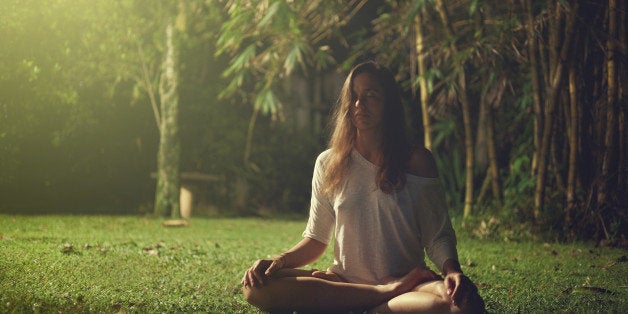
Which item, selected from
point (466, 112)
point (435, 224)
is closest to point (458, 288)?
point (435, 224)

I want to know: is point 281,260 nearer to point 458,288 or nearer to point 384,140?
point 384,140

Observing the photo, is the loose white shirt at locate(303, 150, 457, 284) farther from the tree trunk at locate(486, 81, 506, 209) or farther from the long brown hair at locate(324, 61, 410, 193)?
the tree trunk at locate(486, 81, 506, 209)

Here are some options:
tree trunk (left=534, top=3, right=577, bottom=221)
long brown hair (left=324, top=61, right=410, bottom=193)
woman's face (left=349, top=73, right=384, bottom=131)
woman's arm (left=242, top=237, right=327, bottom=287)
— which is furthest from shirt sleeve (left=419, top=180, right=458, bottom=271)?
tree trunk (left=534, top=3, right=577, bottom=221)

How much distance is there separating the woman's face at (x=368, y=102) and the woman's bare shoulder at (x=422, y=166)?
8.9 inches

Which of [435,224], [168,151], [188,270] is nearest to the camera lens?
[435,224]

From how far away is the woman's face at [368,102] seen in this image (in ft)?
11.1

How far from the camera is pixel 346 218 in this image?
3.41m

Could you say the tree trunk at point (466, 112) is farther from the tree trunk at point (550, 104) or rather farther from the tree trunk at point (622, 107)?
the tree trunk at point (622, 107)

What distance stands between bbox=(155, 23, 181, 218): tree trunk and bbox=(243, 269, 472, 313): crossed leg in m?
7.62

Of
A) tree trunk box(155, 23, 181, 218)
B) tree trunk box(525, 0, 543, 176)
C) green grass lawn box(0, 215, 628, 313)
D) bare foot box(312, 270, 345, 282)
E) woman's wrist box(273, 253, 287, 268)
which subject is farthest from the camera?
tree trunk box(155, 23, 181, 218)

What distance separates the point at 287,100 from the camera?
13.3 metres

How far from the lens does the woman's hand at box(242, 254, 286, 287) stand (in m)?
3.32

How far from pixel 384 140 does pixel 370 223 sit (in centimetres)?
37

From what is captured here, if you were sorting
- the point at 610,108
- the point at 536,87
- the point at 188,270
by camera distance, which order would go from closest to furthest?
the point at 188,270, the point at 610,108, the point at 536,87
